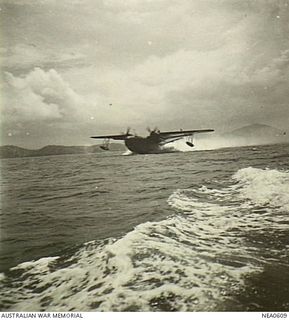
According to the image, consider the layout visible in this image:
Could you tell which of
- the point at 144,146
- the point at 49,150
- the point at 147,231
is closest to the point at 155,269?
the point at 147,231

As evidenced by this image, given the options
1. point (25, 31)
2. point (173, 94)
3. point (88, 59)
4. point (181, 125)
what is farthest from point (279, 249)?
point (25, 31)

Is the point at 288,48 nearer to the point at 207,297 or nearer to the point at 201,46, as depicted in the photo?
the point at 201,46

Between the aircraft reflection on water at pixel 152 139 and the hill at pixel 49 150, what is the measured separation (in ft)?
0.11

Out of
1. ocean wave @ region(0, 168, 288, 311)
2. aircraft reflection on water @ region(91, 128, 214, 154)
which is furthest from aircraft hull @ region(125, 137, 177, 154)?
ocean wave @ region(0, 168, 288, 311)

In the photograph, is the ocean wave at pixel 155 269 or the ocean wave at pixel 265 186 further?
the ocean wave at pixel 265 186

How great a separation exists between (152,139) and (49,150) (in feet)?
1.53

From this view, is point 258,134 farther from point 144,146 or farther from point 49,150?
point 49,150

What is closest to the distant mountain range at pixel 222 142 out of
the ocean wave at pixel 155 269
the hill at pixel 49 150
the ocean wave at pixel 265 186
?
the hill at pixel 49 150

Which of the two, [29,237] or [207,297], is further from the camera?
[29,237]

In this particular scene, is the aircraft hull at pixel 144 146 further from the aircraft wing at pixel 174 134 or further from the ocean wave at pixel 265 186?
the ocean wave at pixel 265 186

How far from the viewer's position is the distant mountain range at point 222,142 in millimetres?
1696

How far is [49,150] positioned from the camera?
1711mm

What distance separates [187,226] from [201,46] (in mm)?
803

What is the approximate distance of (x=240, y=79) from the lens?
173cm
